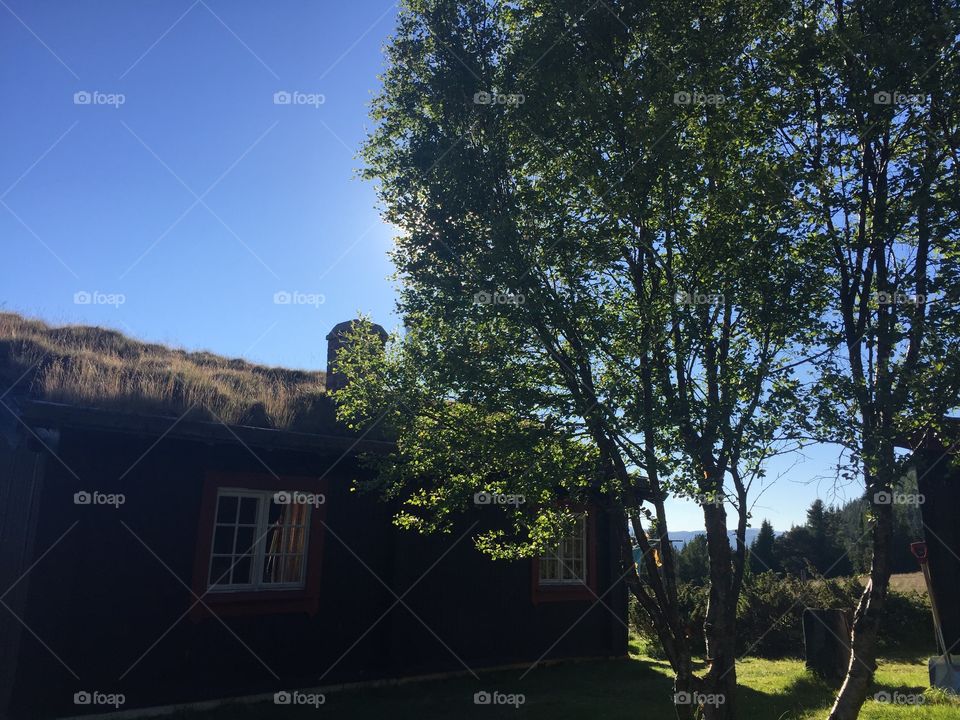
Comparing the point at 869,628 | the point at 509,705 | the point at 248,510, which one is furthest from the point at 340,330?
the point at 869,628

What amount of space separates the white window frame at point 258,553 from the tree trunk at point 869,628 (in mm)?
6509

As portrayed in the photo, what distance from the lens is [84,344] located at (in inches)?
489

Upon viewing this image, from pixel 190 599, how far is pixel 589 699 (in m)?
5.40

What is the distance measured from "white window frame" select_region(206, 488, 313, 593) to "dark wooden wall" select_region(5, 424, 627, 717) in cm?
28

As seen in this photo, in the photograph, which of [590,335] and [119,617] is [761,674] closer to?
[590,335]

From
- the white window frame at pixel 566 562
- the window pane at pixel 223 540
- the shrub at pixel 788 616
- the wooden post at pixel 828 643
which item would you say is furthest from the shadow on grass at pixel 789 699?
the window pane at pixel 223 540

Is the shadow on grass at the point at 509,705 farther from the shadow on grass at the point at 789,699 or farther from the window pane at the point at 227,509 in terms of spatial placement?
the window pane at the point at 227,509

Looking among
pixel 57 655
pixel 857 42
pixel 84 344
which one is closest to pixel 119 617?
pixel 57 655

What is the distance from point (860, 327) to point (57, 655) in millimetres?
8938

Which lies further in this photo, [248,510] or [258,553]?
[248,510]

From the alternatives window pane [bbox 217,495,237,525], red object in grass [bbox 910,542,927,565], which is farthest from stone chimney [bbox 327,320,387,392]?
red object in grass [bbox 910,542,927,565]

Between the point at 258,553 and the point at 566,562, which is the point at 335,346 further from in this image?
the point at 566,562

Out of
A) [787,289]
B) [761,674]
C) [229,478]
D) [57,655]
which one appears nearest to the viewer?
[787,289]

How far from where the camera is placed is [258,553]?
9258mm
